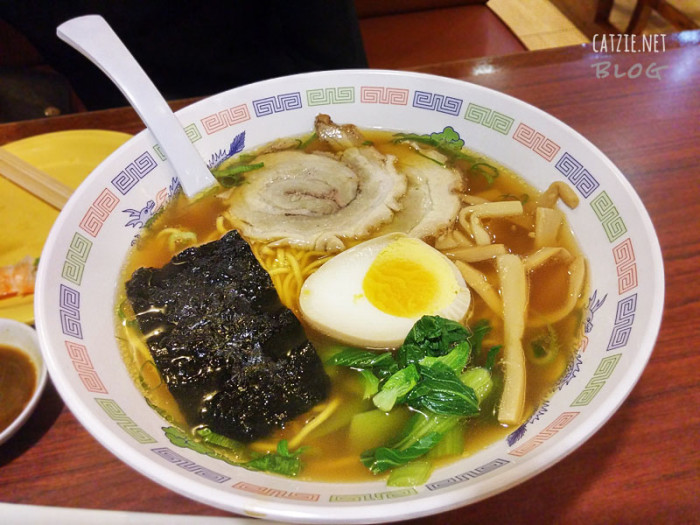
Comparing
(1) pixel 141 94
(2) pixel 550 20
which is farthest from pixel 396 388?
(2) pixel 550 20

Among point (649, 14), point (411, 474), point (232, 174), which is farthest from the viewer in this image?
point (649, 14)

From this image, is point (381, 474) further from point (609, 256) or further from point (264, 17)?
point (264, 17)

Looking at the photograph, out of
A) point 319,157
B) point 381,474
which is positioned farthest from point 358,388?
point 319,157

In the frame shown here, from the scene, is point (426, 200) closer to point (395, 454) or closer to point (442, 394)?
point (442, 394)

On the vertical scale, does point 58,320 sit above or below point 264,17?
below

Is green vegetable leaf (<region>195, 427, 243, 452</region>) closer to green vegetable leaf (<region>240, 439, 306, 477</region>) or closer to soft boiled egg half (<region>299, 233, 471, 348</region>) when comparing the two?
green vegetable leaf (<region>240, 439, 306, 477</region>)

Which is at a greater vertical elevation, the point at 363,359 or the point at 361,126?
the point at 361,126

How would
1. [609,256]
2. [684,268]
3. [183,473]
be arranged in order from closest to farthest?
[183,473], [609,256], [684,268]
